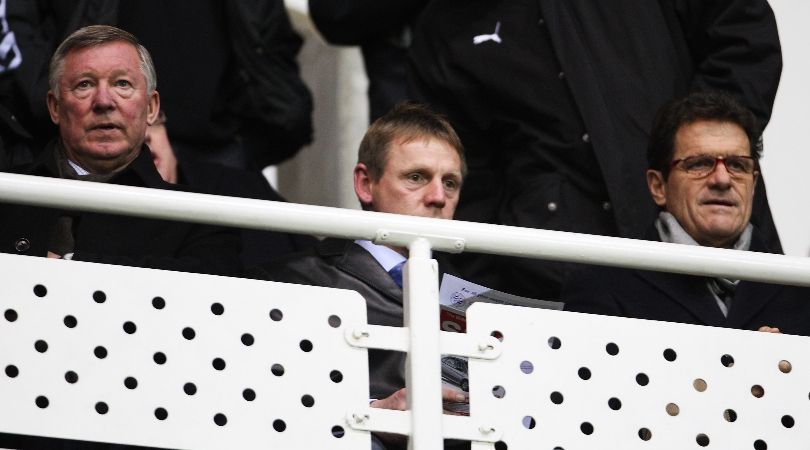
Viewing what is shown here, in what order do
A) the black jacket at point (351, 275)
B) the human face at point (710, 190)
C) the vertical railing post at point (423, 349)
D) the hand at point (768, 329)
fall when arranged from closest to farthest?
the vertical railing post at point (423, 349) < the hand at point (768, 329) < the black jacket at point (351, 275) < the human face at point (710, 190)

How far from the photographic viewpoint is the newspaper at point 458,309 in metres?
4.31

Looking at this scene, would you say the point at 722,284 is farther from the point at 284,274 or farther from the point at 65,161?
the point at 65,161

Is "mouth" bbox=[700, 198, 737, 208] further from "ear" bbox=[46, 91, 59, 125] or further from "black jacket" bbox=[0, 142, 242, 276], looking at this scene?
"ear" bbox=[46, 91, 59, 125]

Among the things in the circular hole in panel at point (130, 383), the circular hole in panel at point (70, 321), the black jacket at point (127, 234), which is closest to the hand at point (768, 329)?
the black jacket at point (127, 234)

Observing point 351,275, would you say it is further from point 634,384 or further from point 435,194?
point 634,384

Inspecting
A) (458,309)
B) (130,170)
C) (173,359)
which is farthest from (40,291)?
(130,170)

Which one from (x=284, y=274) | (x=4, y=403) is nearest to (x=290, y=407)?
(x=4, y=403)

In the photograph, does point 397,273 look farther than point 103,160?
No

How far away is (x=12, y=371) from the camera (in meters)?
4.02

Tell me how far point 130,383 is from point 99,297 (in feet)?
0.64

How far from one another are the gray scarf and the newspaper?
90 centimetres

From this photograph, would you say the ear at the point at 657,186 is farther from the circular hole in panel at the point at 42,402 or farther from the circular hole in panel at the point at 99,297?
the circular hole in panel at the point at 42,402

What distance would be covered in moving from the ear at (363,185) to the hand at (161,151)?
0.74 meters

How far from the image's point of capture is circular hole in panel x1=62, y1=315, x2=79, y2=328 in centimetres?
407
